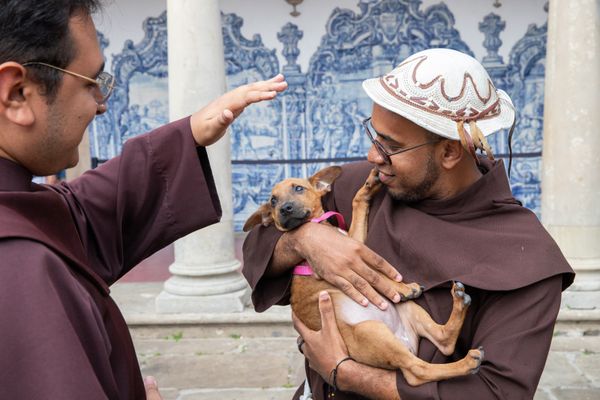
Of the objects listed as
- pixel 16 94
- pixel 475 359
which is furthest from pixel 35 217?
pixel 475 359

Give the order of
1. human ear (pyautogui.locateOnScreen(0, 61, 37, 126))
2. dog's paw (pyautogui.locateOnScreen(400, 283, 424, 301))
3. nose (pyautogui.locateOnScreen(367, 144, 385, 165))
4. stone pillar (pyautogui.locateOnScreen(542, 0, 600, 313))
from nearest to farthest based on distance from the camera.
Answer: human ear (pyautogui.locateOnScreen(0, 61, 37, 126)) → dog's paw (pyautogui.locateOnScreen(400, 283, 424, 301)) → nose (pyautogui.locateOnScreen(367, 144, 385, 165)) → stone pillar (pyautogui.locateOnScreen(542, 0, 600, 313))

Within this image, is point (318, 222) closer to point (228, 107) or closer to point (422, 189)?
point (422, 189)

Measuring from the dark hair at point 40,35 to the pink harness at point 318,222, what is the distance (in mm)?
1291

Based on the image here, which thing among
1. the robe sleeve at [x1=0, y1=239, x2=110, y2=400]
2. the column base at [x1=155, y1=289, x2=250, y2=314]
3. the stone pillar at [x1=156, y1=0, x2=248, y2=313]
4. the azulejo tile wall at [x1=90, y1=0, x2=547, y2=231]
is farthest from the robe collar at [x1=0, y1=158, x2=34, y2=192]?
the azulejo tile wall at [x1=90, y1=0, x2=547, y2=231]

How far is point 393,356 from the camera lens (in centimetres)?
209

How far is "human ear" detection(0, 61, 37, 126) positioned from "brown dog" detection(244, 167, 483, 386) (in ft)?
4.35

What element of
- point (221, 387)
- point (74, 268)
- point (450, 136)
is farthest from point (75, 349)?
point (221, 387)

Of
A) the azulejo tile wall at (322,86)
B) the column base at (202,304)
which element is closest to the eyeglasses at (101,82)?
the column base at (202,304)

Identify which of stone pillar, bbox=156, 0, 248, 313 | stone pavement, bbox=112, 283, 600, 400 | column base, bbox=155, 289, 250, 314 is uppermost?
stone pillar, bbox=156, 0, 248, 313

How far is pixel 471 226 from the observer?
212cm

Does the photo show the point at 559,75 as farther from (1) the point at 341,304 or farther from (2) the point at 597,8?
(1) the point at 341,304

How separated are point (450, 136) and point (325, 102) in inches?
317

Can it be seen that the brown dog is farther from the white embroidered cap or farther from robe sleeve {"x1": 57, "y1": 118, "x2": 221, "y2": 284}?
robe sleeve {"x1": 57, "y1": 118, "x2": 221, "y2": 284}

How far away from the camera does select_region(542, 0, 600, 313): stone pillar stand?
5.74 meters
